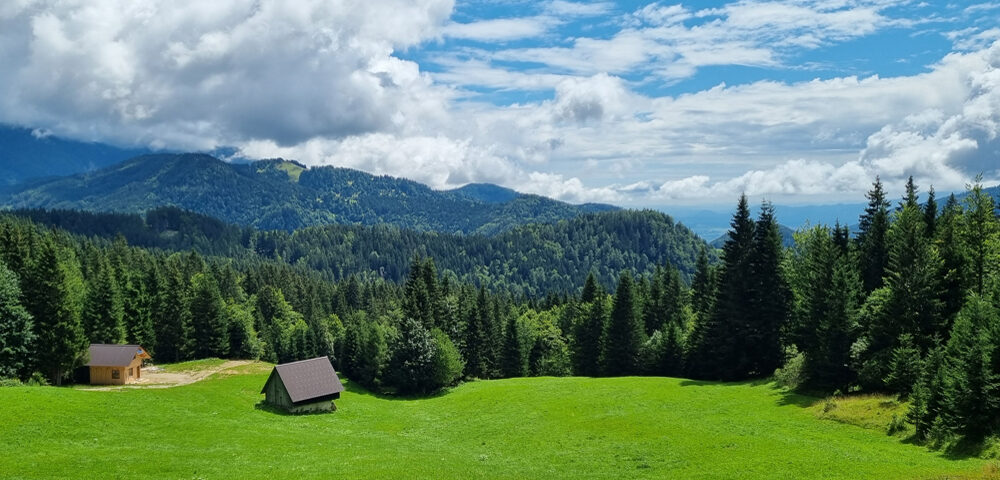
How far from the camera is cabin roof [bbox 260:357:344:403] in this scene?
62.7 metres

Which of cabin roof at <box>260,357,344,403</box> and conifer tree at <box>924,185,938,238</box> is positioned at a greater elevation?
conifer tree at <box>924,185,938,238</box>

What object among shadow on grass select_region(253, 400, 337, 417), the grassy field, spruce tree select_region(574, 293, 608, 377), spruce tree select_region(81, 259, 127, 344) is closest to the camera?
the grassy field

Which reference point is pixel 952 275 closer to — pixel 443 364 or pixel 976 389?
pixel 976 389

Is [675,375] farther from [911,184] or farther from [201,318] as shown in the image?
[201,318]

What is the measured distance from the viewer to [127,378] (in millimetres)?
71125

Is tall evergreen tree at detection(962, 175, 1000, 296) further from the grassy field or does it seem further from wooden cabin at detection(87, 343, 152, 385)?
wooden cabin at detection(87, 343, 152, 385)

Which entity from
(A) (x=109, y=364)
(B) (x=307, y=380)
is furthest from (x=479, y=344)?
(A) (x=109, y=364)

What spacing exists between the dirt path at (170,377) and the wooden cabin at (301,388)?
15338 millimetres

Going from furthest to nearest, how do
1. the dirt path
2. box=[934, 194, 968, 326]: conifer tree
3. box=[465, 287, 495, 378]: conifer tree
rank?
box=[465, 287, 495, 378]: conifer tree, the dirt path, box=[934, 194, 968, 326]: conifer tree

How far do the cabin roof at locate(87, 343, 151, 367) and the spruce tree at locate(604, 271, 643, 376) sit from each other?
60.0 meters

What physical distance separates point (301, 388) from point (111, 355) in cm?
2527

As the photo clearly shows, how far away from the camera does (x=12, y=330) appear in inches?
2372

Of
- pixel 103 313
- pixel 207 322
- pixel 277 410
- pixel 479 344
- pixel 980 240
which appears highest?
pixel 980 240

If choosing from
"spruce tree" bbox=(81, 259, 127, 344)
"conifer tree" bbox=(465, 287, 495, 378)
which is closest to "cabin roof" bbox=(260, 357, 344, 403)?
"conifer tree" bbox=(465, 287, 495, 378)
